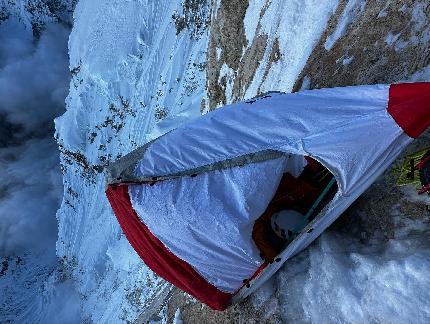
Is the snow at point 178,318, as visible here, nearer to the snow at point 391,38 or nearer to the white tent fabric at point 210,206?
the white tent fabric at point 210,206

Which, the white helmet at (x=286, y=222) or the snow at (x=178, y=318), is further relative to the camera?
the snow at (x=178, y=318)

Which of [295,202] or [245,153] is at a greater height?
[245,153]

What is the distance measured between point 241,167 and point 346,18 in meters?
2.53

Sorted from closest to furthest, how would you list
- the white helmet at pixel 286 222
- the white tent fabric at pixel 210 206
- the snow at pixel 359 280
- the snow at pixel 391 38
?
the snow at pixel 359 280 < the white tent fabric at pixel 210 206 < the snow at pixel 391 38 < the white helmet at pixel 286 222

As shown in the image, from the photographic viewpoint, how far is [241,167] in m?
3.91

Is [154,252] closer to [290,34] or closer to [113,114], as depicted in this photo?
[290,34]

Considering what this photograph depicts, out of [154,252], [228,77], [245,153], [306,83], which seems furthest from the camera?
[228,77]

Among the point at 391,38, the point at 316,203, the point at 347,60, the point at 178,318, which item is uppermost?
the point at 391,38

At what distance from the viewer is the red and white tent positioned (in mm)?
3494

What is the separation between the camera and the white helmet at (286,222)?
4.76m

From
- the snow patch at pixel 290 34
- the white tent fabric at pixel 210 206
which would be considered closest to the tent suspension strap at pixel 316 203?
the white tent fabric at pixel 210 206

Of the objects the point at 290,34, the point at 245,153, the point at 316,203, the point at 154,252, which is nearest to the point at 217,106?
the point at 290,34

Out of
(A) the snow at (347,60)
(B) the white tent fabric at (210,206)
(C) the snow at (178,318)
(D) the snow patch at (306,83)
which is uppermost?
(A) the snow at (347,60)

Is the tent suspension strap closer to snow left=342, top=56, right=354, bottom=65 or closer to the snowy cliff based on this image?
the snowy cliff
